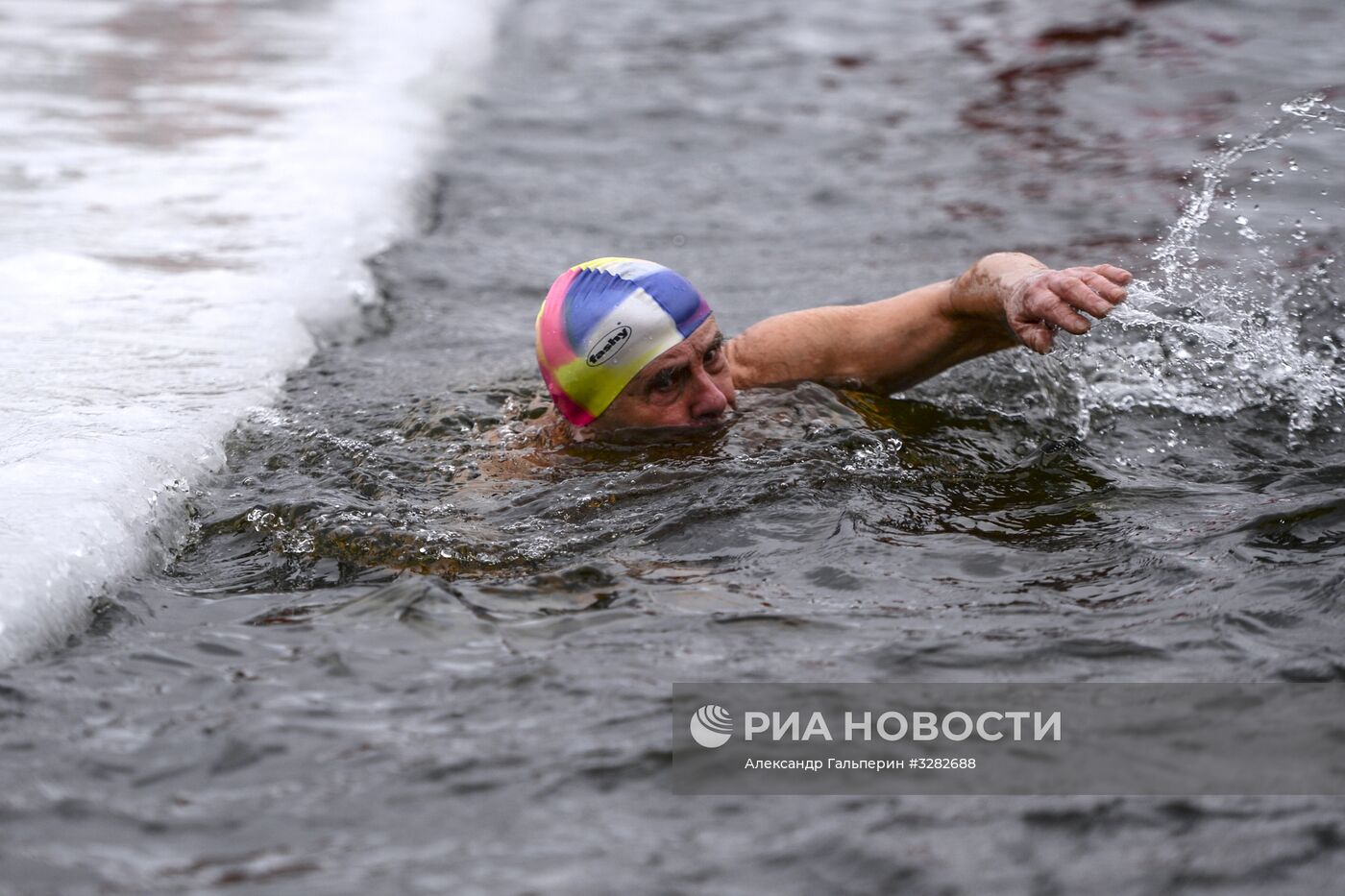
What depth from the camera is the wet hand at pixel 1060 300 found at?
402 cm

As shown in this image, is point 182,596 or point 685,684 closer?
point 685,684

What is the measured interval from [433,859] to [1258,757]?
1.76m

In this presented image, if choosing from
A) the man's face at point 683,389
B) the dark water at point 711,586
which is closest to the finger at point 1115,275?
the dark water at point 711,586

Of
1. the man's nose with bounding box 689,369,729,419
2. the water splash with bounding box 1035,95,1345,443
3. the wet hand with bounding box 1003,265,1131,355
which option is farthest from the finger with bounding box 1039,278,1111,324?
the man's nose with bounding box 689,369,729,419

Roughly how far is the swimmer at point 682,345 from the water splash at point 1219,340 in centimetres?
62

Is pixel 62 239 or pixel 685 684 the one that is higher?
pixel 62 239

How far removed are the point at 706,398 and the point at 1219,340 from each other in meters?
2.16

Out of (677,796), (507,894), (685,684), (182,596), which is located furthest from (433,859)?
(182,596)

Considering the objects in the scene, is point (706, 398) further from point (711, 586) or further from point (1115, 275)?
point (1115, 275)

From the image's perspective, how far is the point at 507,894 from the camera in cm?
263

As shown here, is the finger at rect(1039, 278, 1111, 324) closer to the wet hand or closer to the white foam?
the wet hand

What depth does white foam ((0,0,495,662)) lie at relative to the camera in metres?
4.49

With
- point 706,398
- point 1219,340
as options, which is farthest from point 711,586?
point 1219,340

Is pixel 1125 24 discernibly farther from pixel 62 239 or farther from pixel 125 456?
pixel 125 456
